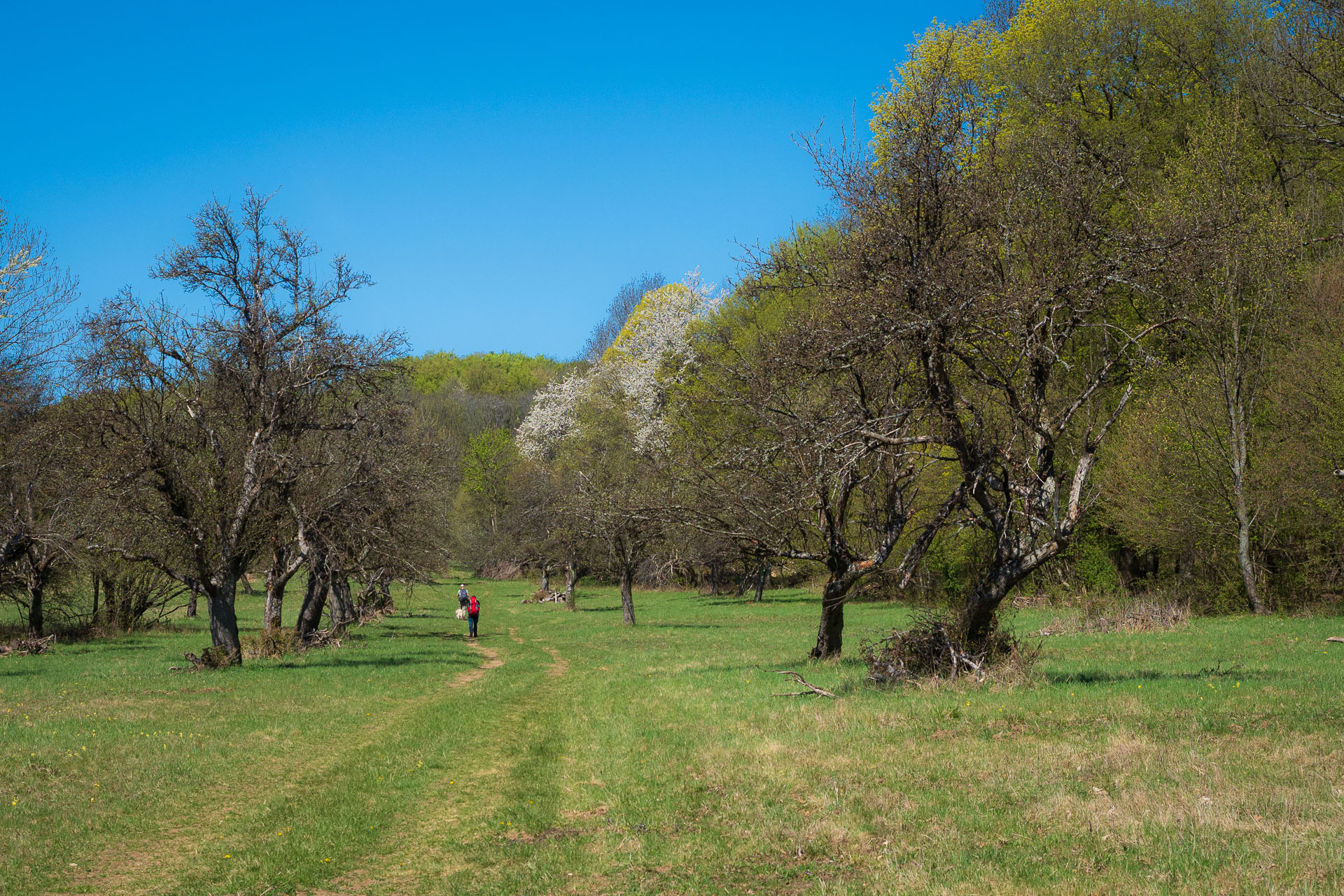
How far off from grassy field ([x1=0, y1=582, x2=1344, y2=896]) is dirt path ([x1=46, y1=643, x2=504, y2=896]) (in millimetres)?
37

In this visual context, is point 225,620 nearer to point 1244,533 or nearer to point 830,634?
point 830,634

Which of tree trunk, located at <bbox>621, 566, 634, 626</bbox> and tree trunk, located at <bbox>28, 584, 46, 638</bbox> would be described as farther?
tree trunk, located at <bbox>621, 566, 634, 626</bbox>

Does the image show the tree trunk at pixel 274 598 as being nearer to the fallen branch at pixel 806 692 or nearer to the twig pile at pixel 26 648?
the twig pile at pixel 26 648

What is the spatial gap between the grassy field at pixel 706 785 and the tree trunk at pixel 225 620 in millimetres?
3238

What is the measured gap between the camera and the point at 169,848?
8.64m

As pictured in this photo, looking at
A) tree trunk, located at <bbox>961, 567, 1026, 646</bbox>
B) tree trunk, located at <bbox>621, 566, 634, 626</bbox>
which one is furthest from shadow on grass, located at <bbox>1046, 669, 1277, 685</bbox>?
tree trunk, located at <bbox>621, 566, 634, 626</bbox>

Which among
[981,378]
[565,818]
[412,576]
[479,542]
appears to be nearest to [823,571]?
[479,542]

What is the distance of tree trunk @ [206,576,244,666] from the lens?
2083 cm

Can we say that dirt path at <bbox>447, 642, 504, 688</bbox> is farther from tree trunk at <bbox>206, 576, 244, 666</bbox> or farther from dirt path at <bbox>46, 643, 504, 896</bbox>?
dirt path at <bbox>46, 643, 504, 896</bbox>

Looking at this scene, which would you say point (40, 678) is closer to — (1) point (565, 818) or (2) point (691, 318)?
(1) point (565, 818)

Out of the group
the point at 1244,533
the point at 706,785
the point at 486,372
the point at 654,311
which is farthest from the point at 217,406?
the point at 486,372

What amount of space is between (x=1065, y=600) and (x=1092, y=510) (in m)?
3.41

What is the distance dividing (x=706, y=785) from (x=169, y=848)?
17.2 feet

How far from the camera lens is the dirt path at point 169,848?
7.63m
